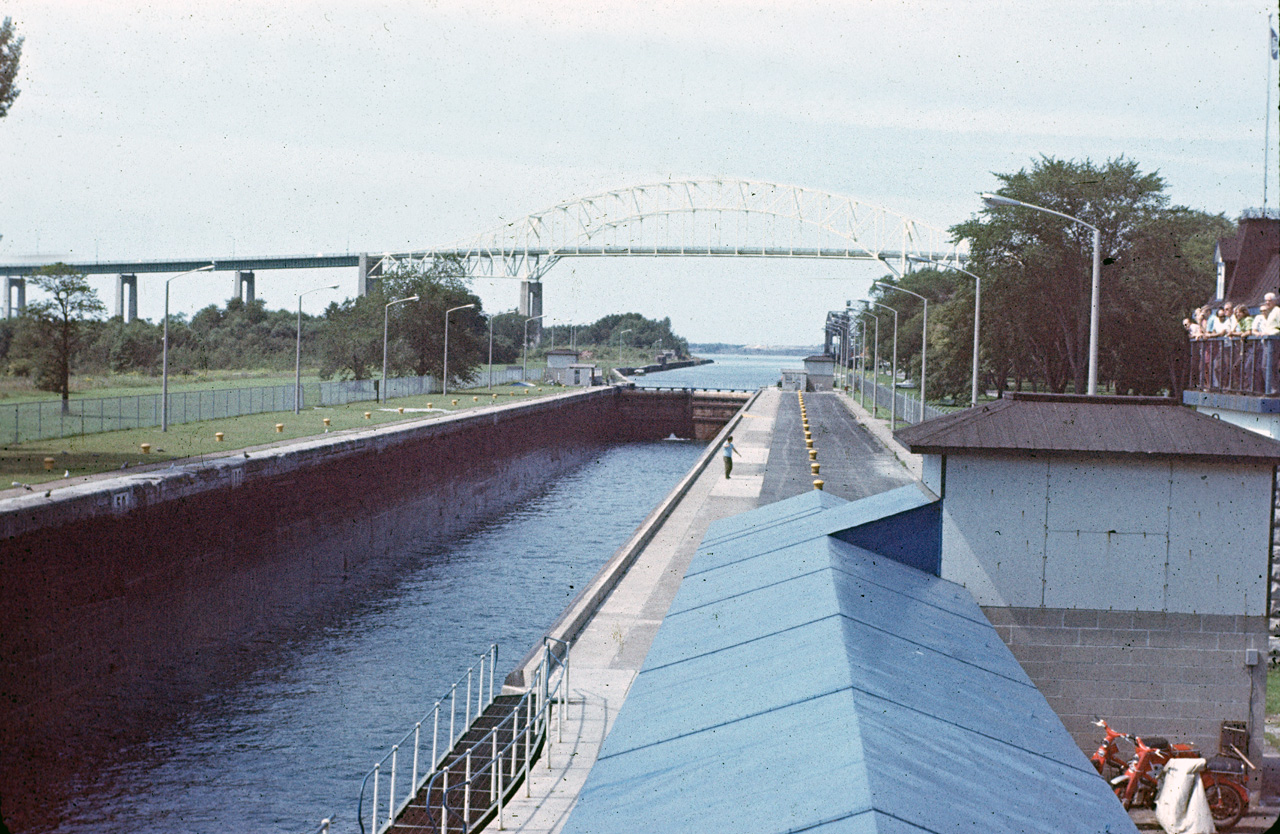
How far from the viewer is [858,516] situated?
14070 millimetres

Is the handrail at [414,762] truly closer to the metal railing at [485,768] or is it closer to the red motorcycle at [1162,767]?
the metal railing at [485,768]

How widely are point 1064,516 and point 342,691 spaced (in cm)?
1872

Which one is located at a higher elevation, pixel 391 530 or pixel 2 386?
pixel 2 386

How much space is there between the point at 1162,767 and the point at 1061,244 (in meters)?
55.5

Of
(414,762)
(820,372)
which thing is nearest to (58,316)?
(414,762)

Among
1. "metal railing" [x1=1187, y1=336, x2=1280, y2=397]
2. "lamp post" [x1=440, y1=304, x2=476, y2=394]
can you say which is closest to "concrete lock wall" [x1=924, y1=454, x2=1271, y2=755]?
"metal railing" [x1=1187, y1=336, x2=1280, y2=397]

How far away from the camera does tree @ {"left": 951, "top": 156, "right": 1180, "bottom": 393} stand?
64.9 m

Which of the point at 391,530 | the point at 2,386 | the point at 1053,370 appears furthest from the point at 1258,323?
the point at 2,386

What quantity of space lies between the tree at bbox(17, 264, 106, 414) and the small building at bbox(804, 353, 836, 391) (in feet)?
347

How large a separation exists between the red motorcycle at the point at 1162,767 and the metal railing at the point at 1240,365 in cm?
1467

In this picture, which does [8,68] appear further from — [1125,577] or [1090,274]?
[1090,274]

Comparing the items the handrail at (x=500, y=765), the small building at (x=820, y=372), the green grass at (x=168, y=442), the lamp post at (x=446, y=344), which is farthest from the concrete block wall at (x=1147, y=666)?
the small building at (x=820, y=372)

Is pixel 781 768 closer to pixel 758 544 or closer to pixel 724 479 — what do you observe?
pixel 758 544

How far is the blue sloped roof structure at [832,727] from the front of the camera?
639 centimetres
